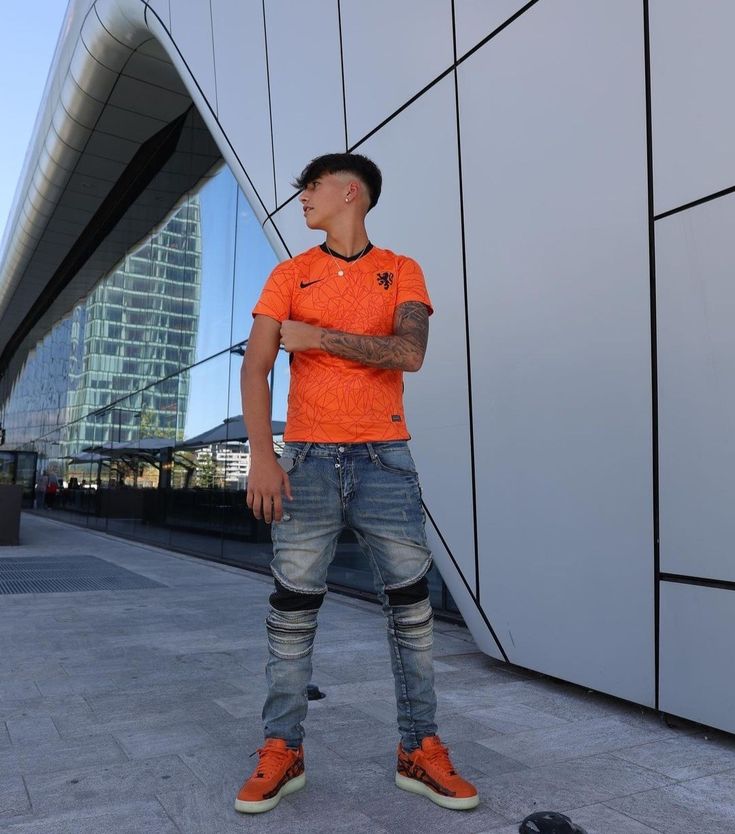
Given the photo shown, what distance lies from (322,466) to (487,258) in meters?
2.07

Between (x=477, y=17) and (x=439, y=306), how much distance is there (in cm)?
156

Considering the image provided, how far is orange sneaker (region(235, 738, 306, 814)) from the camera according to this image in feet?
6.88

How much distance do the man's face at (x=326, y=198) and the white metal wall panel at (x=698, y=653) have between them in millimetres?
2064

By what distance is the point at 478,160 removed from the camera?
3.93 metres

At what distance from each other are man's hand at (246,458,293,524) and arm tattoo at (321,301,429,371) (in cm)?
40

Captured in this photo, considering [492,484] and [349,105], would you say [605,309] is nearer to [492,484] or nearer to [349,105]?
[492,484]

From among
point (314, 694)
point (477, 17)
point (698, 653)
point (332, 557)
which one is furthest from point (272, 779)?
point (477, 17)

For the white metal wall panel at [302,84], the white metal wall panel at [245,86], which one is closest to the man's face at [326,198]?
the white metal wall panel at [302,84]

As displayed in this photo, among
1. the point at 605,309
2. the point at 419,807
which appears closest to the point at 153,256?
the point at 605,309

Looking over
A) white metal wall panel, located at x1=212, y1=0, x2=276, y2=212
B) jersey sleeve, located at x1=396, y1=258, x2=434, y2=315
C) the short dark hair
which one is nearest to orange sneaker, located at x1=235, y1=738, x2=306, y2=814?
jersey sleeve, located at x1=396, y1=258, x2=434, y2=315

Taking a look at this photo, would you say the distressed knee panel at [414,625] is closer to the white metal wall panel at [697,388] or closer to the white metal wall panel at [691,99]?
the white metal wall panel at [697,388]

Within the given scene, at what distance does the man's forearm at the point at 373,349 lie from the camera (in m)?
2.18

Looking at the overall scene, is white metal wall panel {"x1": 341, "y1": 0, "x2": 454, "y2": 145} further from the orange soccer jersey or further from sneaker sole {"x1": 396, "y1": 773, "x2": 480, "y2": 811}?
sneaker sole {"x1": 396, "y1": 773, "x2": 480, "y2": 811}

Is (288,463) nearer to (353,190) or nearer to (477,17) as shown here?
(353,190)
